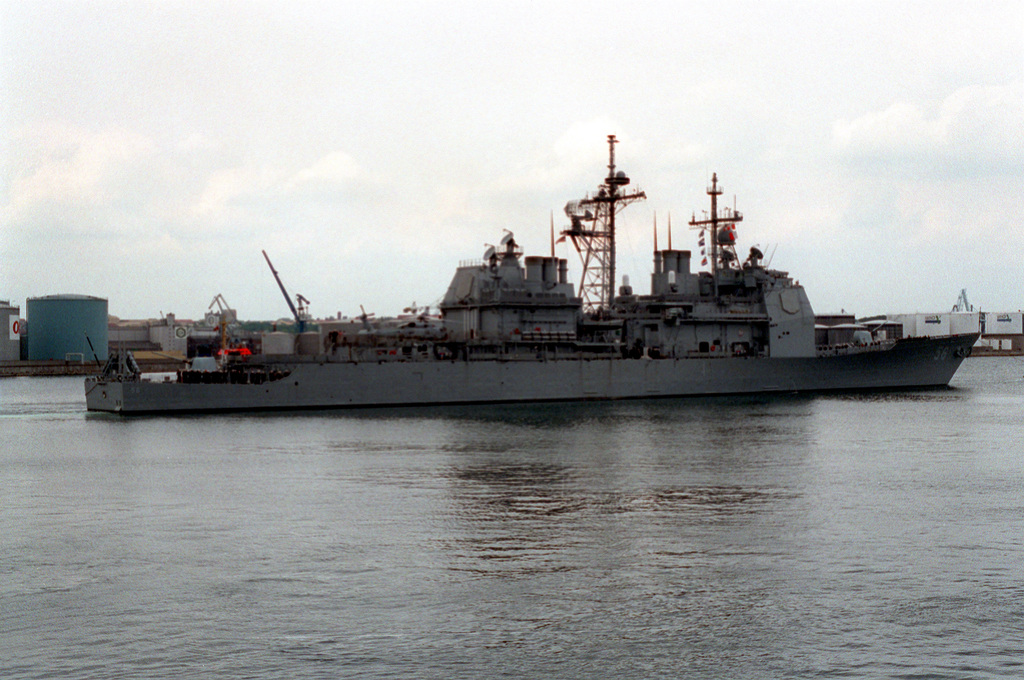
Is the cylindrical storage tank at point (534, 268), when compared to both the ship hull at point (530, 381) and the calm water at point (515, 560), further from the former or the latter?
the calm water at point (515, 560)

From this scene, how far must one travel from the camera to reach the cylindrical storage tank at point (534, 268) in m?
49.1

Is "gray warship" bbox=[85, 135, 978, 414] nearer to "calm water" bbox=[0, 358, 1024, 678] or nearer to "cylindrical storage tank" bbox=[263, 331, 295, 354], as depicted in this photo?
"cylindrical storage tank" bbox=[263, 331, 295, 354]

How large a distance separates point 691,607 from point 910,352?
151ft

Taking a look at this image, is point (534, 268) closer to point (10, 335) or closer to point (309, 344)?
point (309, 344)

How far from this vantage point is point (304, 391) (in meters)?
42.9

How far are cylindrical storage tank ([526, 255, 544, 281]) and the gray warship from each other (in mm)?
66

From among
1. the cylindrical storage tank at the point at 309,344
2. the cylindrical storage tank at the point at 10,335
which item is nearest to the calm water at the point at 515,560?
the cylindrical storage tank at the point at 309,344

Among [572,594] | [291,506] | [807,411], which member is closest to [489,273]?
[807,411]

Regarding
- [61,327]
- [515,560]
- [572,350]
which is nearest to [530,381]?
[572,350]

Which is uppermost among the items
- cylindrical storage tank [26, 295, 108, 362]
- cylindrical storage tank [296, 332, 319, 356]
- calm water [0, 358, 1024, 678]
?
cylindrical storage tank [26, 295, 108, 362]

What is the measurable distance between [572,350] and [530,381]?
3495 mm

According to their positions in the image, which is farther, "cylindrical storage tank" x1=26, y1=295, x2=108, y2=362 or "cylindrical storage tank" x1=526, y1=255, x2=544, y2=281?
"cylindrical storage tank" x1=26, y1=295, x2=108, y2=362

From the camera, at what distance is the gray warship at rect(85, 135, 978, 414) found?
43062 mm

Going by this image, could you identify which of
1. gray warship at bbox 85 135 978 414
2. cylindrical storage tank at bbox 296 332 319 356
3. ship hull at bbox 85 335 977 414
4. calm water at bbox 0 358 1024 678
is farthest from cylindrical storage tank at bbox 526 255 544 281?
calm water at bbox 0 358 1024 678
